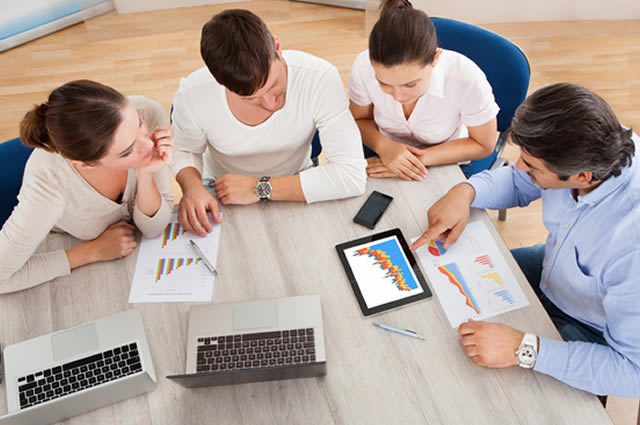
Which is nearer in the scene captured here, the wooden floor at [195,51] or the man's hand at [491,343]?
the man's hand at [491,343]

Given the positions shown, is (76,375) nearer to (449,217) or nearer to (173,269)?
(173,269)

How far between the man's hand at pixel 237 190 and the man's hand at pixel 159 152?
0.61ft

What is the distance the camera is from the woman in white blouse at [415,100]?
143 centimetres

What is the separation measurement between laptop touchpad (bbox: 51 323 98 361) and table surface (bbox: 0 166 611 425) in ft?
0.37

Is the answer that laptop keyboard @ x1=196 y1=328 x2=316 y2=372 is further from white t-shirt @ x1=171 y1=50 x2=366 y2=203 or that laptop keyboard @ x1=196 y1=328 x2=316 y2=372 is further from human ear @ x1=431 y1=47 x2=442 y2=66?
human ear @ x1=431 y1=47 x2=442 y2=66

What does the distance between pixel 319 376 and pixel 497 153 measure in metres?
1.20

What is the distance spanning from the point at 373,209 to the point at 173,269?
23.5 inches

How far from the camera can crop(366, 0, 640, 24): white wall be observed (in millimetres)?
3379

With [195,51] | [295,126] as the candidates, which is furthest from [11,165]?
[195,51]

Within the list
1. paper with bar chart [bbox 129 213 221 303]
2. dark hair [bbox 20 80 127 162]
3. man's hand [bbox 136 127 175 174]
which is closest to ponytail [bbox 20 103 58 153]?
dark hair [bbox 20 80 127 162]

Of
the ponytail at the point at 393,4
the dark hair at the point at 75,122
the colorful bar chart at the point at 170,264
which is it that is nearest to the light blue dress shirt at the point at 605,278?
the ponytail at the point at 393,4

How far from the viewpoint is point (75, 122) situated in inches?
50.4

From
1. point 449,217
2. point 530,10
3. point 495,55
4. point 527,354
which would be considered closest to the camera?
point 527,354

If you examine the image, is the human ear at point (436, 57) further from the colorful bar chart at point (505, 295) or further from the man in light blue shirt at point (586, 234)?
the colorful bar chart at point (505, 295)
